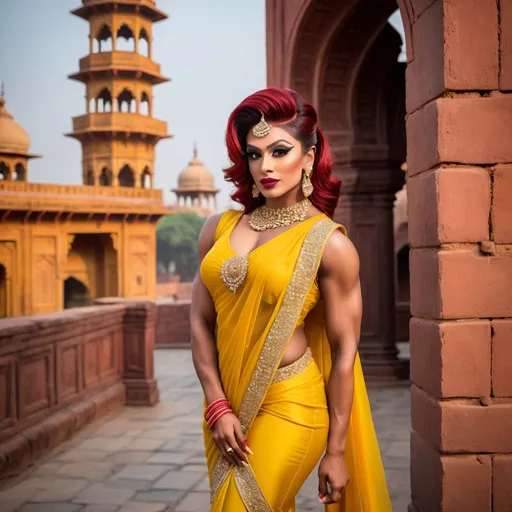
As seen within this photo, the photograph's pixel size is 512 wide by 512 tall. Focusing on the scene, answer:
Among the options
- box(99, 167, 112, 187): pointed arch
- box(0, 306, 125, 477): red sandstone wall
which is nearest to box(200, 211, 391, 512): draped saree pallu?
box(0, 306, 125, 477): red sandstone wall

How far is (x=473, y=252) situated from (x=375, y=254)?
18.1 feet

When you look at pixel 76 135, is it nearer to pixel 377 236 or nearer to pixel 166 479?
pixel 377 236

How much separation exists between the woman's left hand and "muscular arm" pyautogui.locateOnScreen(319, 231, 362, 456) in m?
0.02

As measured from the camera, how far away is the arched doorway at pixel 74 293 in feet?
108

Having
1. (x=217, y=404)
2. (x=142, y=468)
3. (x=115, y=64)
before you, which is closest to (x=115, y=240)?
(x=115, y=64)

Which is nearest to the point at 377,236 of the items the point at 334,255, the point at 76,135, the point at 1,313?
the point at 334,255

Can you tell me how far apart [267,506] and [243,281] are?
681mm

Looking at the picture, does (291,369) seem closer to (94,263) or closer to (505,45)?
(505,45)

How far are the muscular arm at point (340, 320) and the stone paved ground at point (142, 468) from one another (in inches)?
82.6

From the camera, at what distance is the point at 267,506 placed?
7.56 feet

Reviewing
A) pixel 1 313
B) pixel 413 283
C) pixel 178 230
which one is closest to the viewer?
pixel 413 283

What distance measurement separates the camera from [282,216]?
2.49 metres

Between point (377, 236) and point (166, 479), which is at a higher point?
point (377, 236)

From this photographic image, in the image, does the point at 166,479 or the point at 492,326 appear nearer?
the point at 492,326
